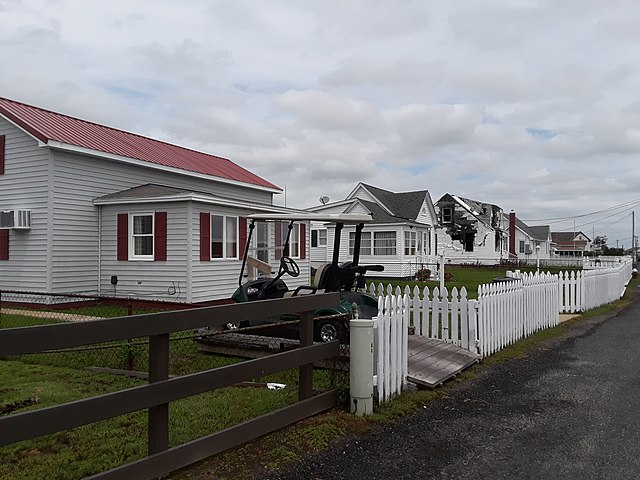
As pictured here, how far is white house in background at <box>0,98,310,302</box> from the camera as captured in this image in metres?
14.3

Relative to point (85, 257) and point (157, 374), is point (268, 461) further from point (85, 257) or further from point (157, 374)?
point (85, 257)

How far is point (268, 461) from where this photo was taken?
4.05 meters

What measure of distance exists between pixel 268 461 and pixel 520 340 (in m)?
6.97

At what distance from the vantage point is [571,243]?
347ft

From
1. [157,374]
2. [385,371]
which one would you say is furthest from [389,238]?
[157,374]

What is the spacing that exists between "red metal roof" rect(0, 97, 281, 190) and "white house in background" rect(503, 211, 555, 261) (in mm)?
33344

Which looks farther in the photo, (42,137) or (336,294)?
(42,137)

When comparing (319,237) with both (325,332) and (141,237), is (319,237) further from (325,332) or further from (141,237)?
(325,332)

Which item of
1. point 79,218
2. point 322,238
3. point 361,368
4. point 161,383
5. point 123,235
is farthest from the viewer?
point 322,238

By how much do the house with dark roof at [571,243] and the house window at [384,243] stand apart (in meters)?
73.5

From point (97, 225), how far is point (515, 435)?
13486mm

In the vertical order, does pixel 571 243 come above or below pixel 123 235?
above

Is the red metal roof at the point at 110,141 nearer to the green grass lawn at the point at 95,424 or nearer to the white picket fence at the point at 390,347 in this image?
the green grass lawn at the point at 95,424

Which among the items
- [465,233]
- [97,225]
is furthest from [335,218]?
[465,233]
